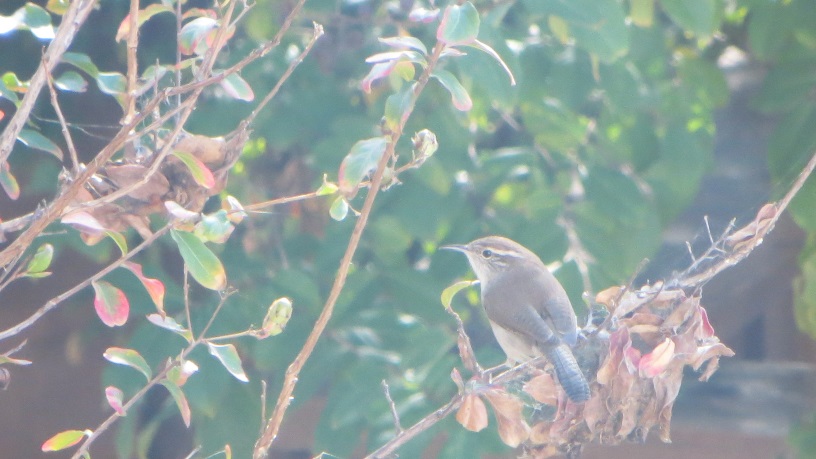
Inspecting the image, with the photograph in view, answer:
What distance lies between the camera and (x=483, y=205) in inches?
141

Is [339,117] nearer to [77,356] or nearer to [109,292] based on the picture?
[77,356]

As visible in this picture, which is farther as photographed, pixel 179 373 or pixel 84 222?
pixel 179 373

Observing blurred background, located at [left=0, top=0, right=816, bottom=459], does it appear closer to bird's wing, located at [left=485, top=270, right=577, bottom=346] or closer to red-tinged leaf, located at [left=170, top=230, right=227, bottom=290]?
bird's wing, located at [left=485, top=270, right=577, bottom=346]

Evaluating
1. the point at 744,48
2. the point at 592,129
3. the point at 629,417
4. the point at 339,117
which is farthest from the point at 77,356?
the point at 744,48

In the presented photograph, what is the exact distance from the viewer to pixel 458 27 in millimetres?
1531

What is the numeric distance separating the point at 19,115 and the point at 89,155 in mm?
2772

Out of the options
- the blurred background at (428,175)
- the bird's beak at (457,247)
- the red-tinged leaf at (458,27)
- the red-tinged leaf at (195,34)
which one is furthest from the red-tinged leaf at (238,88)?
the bird's beak at (457,247)

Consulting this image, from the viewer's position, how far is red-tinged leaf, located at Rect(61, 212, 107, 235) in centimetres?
151

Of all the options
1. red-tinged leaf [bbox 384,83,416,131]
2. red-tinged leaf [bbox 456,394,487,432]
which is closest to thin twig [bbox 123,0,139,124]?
red-tinged leaf [bbox 384,83,416,131]

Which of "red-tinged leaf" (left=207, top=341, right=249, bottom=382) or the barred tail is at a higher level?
"red-tinged leaf" (left=207, top=341, right=249, bottom=382)

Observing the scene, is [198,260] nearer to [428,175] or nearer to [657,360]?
[657,360]

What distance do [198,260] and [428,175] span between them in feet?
6.03

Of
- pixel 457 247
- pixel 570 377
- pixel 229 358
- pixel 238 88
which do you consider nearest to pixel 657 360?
pixel 570 377

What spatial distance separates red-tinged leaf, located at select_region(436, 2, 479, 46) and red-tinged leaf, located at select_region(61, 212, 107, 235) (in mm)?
612
